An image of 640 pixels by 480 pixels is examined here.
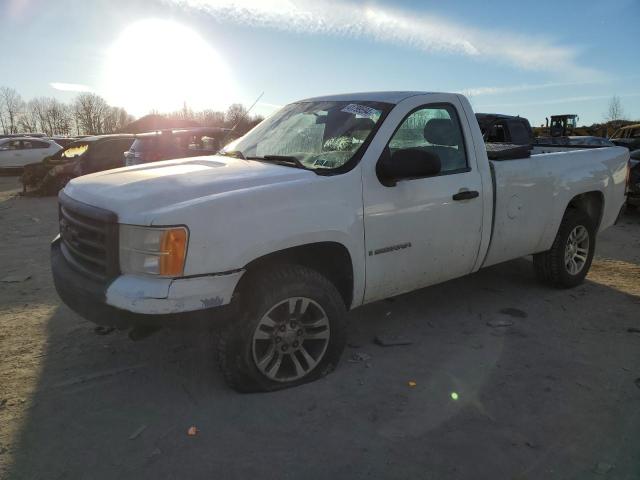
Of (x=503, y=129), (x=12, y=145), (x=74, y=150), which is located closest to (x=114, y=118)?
(x=12, y=145)

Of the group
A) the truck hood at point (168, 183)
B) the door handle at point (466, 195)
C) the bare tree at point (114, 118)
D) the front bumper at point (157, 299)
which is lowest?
the front bumper at point (157, 299)

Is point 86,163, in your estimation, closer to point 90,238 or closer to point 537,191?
point 90,238

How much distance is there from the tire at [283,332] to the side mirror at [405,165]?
815 millimetres

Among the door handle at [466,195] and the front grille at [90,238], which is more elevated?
the door handle at [466,195]

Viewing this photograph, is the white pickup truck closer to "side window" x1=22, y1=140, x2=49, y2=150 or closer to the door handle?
the door handle

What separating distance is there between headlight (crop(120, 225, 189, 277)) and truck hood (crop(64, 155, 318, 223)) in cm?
8

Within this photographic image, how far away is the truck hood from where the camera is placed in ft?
9.20

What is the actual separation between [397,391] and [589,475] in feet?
3.76

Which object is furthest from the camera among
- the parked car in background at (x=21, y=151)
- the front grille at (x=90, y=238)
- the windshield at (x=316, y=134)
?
the parked car in background at (x=21, y=151)

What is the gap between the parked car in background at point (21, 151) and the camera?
20.7 meters

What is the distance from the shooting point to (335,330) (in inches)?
131

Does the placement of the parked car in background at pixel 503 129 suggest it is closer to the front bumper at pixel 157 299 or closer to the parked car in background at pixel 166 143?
the parked car in background at pixel 166 143

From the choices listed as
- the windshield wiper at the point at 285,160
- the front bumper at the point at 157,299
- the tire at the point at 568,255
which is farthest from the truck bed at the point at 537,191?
the front bumper at the point at 157,299

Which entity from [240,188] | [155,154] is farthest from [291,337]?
[155,154]
